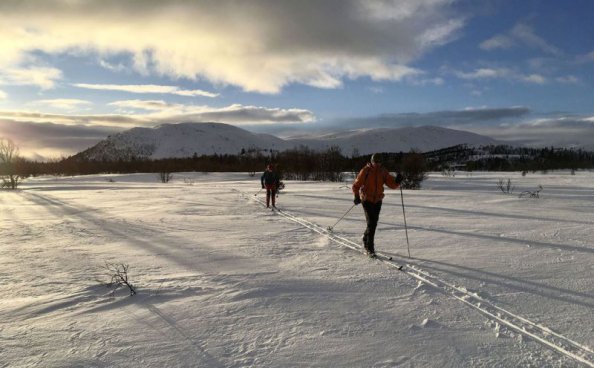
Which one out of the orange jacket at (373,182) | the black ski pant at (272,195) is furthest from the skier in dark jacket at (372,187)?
the black ski pant at (272,195)

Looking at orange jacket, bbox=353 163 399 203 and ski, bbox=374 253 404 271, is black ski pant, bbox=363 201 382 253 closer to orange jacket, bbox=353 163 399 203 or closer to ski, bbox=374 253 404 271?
orange jacket, bbox=353 163 399 203

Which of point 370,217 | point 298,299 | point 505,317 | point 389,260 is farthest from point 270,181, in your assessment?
point 505,317

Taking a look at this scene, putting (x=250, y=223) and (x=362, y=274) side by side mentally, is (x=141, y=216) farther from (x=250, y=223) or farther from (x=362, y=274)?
(x=362, y=274)

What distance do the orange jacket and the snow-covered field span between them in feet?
3.68

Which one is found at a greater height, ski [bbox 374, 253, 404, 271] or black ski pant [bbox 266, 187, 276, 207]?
black ski pant [bbox 266, 187, 276, 207]

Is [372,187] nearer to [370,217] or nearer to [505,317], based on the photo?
[370,217]

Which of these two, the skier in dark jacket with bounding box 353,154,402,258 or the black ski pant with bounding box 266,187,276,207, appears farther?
the black ski pant with bounding box 266,187,276,207

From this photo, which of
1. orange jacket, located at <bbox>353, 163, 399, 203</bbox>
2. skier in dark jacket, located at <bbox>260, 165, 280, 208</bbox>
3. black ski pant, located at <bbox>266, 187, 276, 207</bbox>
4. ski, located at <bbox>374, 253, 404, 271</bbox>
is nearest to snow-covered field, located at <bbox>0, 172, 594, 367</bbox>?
ski, located at <bbox>374, 253, 404, 271</bbox>

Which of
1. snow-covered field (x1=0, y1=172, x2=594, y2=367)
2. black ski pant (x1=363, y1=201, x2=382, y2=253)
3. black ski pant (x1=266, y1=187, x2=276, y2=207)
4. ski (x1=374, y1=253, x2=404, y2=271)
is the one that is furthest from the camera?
black ski pant (x1=266, y1=187, x2=276, y2=207)

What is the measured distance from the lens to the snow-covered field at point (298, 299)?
370 centimetres

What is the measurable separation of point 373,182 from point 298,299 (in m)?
3.18

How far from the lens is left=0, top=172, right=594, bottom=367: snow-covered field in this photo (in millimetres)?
3699

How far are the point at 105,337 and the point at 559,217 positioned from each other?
12.3m

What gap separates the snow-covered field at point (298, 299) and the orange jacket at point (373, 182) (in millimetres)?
1121
